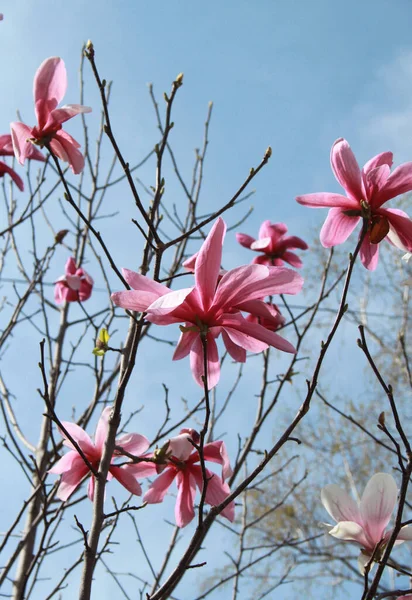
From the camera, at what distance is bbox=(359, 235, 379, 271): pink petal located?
4.04ft

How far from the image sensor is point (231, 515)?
3.87ft

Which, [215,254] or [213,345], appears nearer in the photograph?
[215,254]

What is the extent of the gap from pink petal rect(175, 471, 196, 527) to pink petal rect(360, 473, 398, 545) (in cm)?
36

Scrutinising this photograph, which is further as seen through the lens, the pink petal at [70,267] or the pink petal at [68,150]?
the pink petal at [70,267]

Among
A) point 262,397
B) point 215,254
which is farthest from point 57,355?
point 215,254

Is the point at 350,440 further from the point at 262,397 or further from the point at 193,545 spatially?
the point at 193,545

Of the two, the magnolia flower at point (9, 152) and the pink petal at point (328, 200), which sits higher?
the magnolia flower at point (9, 152)

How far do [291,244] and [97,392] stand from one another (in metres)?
0.90

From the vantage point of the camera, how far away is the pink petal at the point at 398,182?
3.65ft

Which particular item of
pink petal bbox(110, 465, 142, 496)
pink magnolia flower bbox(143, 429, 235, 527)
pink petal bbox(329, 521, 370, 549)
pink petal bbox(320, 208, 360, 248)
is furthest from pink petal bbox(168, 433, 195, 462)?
pink petal bbox(320, 208, 360, 248)

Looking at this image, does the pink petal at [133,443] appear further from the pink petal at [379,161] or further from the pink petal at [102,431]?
the pink petal at [379,161]

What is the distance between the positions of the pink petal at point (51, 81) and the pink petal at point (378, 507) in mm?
1131

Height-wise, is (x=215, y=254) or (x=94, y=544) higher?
(x=215, y=254)

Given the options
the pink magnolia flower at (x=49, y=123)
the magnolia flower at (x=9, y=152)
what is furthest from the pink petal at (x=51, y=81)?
the magnolia flower at (x=9, y=152)
